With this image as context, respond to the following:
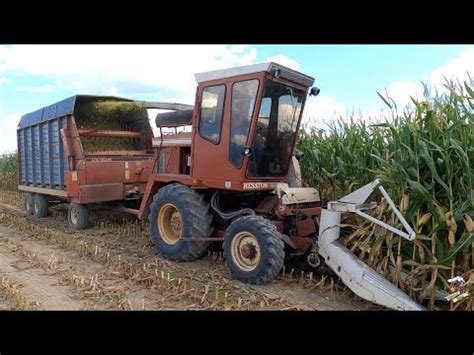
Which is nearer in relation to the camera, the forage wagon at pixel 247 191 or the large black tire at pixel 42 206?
the forage wagon at pixel 247 191

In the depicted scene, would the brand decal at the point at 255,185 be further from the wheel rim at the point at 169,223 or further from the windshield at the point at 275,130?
the wheel rim at the point at 169,223

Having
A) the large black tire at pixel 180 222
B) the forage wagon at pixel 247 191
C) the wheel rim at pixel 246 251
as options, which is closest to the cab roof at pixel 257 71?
the forage wagon at pixel 247 191

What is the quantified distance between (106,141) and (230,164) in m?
4.27

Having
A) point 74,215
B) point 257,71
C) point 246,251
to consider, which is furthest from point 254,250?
point 74,215

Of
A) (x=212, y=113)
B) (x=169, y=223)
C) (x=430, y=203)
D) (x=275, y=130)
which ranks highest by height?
(x=212, y=113)

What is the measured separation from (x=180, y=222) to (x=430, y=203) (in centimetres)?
313

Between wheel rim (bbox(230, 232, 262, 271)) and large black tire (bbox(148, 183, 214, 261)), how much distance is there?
72cm

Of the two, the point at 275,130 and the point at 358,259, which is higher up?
the point at 275,130

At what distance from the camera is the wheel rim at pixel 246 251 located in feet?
14.4

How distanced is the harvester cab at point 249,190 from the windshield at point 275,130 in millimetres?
13

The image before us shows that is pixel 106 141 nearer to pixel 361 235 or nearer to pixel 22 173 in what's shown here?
pixel 22 173

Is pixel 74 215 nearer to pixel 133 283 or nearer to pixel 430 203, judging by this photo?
pixel 133 283

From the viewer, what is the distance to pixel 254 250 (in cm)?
440

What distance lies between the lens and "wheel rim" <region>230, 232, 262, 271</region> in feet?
14.4
